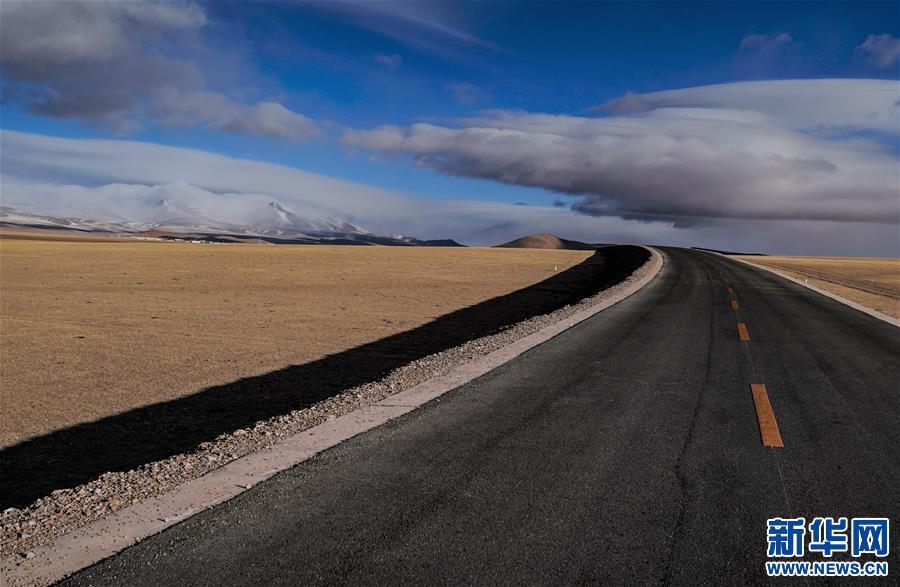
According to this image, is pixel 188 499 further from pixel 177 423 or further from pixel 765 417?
pixel 765 417

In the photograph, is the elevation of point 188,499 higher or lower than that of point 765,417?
lower

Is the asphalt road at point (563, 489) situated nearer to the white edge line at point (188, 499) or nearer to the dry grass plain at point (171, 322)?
the white edge line at point (188, 499)

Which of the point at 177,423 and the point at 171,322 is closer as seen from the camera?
the point at 177,423

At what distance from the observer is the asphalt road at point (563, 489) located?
11.3 feet

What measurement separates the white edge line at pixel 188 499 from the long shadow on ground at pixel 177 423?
245 centimetres

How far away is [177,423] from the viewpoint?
845 centimetres

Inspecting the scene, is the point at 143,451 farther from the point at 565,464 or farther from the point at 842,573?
the point at 842,573

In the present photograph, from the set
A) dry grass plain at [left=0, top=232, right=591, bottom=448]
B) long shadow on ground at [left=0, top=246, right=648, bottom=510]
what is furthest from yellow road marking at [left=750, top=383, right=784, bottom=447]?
dry grass plain at [left=0, top=232, right=591, bottom=448]

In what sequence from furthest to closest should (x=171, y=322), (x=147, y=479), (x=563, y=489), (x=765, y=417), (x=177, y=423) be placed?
1. (x=171, y=322)
2. (x=177, y=423)
3. (x=765, y=417)
4. (x=147, y=479)
5. (x=563, y=489)

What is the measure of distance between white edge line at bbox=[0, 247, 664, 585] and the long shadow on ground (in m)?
2.45

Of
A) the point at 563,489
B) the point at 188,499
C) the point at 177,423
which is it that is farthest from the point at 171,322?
the point at 563,489

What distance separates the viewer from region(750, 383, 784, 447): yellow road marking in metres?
5.58

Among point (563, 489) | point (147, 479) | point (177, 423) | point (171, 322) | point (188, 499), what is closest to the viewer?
point (188, 499)

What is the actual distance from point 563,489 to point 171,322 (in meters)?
15.4
